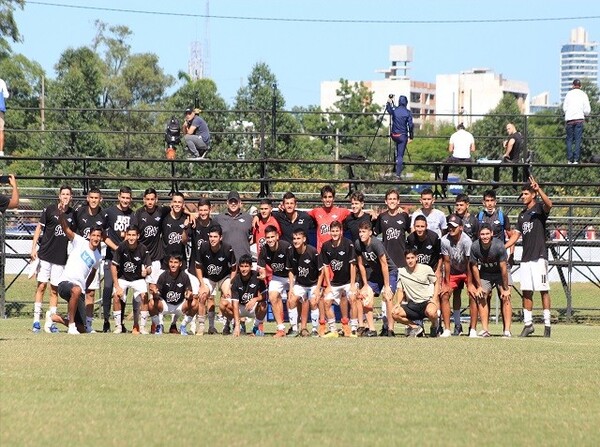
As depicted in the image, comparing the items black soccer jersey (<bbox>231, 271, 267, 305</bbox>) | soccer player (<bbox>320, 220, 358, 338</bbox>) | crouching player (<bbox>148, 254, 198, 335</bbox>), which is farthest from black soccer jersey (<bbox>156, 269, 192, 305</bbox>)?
soccer player (<bbox>320, 220, 358, 338</bbox>)

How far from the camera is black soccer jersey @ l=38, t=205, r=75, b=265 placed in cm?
2017

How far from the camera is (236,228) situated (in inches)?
806

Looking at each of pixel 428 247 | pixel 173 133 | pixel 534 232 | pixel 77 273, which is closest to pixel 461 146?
pixel 173 133

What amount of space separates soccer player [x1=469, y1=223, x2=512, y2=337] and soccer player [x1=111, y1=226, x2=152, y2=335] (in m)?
4.88

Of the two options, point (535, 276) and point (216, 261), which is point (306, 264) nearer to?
point (216, 261)

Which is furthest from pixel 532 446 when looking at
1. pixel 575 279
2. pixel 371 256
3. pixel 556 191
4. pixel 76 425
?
pixel 556 191

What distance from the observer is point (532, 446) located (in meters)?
8.55

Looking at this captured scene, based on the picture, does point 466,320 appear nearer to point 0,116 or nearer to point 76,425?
point 0,116

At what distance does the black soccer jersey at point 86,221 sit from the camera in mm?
20016

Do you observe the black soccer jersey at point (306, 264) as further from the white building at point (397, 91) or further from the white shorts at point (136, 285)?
the white building at point (397, 91)

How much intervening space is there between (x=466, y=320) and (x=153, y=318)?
9.03 metres

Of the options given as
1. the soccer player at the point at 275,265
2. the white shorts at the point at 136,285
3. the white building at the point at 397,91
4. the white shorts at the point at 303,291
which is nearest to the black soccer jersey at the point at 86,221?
the white shorts at the point at 136,285

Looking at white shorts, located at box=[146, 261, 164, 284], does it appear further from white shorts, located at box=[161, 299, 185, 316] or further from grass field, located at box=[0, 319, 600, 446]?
grass field, located at box=[0, 319, 600, 446]

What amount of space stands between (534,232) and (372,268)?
102 inches
